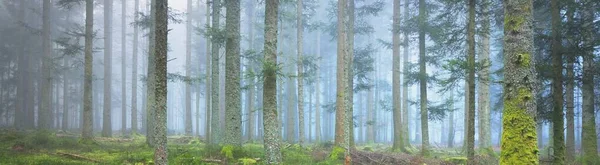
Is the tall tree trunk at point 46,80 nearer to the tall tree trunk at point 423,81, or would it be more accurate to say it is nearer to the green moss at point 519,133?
the tall tree trunk at point 423,81

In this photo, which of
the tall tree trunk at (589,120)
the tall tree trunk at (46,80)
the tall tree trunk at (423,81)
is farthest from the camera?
the tall tree trunk at (46,80)

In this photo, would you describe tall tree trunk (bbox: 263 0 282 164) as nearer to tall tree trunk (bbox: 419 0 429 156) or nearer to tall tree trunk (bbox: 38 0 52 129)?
tall tree trunk (bbox: 419 0 429 156)

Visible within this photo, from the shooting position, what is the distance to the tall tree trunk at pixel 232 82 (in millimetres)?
13617

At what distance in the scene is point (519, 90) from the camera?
6.42 metres

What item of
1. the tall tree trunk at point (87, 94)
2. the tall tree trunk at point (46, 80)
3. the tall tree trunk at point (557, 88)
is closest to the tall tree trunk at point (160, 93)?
the tall tree trunk at point (557, 88)

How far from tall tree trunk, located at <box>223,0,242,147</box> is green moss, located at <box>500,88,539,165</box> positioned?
9074 mm

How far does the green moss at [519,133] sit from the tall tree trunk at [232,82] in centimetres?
907

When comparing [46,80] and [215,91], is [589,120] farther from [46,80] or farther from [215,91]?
[46,80]

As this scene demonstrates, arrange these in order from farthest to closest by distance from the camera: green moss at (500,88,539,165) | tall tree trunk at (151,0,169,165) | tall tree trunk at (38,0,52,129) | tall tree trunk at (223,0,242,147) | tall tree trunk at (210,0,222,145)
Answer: tall tree trunk at (38,0,52,129)
tall tree trunk at (210,0,222,145)
tall tree trunk at (223,0,242,147)
tall tree trunk at (151,0,169,165)
green moss at (500,88,539,165)

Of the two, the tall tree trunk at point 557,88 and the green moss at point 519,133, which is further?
the tall tree trunk at point 557,88

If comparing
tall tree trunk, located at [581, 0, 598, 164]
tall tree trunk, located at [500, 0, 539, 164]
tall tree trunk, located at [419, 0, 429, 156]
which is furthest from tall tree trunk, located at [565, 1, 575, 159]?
tall tree trunk, located at [419, 0, 429, 156]

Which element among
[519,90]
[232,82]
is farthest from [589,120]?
[232,82]

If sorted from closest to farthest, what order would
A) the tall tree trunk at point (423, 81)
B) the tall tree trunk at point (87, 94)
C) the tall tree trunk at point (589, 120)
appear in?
the tall tree trunk at point (589, 120)
the tall tree trunk at point (87, 94)
the tall tree trunk at point (423, 81)

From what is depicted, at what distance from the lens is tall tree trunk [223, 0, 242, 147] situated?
1362 centimetres
